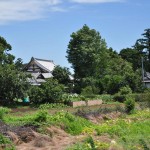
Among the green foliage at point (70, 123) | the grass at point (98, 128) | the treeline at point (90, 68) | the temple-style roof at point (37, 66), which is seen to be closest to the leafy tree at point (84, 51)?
the treeline at point (90, 68)

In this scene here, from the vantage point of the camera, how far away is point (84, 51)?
5112 centimetres

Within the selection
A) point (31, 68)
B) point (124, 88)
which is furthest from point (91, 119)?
point (31, 68)

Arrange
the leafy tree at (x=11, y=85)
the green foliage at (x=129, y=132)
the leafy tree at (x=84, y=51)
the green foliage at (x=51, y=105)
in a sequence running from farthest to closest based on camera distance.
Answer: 1. the leafy tree at (x=84, y=51)
2. the leafy tree at (x=11, y=85)
3. the green foliage at (x=51, y=105)
4. the green foliage at (x=129, y=132)

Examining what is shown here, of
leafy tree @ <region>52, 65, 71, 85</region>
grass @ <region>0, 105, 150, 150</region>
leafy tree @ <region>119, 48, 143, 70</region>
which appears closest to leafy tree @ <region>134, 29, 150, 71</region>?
leafy tree @ <region>119, 48, 143, 70</region>

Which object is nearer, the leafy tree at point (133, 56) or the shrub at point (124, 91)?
the shrub at point (124, 91)

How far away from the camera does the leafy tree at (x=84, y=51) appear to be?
5141 cm

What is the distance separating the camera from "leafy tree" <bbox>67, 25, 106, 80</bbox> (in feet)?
169

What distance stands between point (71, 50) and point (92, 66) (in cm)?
317

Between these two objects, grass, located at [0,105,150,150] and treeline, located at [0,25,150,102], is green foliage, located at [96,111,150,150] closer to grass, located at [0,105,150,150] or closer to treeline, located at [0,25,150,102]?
grass, located at [0,105,150,150]

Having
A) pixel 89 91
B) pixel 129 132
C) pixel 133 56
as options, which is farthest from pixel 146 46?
pixel 129 132

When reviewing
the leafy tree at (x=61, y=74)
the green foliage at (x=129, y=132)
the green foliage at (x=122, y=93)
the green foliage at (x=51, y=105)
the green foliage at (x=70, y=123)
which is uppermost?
the leafy tree at (x=61, y=74)

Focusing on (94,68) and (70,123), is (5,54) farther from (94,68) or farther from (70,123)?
(70,123)

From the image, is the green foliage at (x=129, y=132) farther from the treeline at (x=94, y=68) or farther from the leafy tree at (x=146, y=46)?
the leafy tree at (x=146, y=46)

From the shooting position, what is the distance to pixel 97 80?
4959cm
